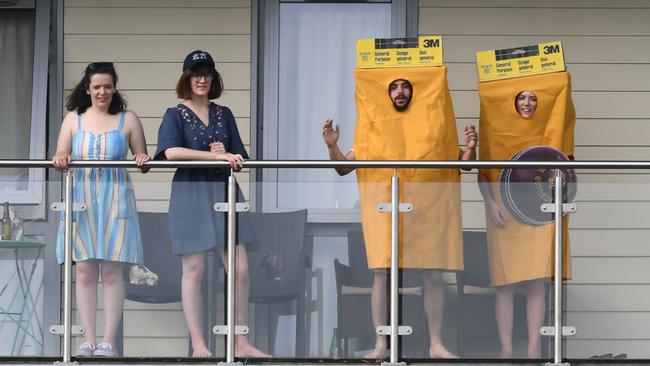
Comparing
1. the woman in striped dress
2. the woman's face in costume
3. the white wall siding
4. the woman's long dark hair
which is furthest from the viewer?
the white wall siding

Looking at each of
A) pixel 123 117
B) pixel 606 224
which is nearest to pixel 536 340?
pixel 606 224

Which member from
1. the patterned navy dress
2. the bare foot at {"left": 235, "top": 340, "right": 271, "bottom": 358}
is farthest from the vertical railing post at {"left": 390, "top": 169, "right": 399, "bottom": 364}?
the patterned navy dress

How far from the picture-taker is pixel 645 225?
8414 millimetres

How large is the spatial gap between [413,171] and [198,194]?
4.05ft

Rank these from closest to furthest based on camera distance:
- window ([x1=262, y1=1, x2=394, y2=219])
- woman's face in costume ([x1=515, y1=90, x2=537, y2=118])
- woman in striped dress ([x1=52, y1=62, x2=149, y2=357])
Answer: woman in striped dress ([x1=52, y1=62, x2=149, y2=357]) < woman's face in costume ([x1=515, y1=90, x2=537, y2=118]) < window ([x1=262, y1=1, x2=394, y2=219])

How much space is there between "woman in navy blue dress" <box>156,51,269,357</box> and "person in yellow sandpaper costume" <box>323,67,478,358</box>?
0.67 meters

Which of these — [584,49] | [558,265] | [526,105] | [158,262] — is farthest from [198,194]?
[584,49]

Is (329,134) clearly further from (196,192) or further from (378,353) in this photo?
(378,353)

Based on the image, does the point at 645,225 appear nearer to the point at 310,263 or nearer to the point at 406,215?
the point at 406,215

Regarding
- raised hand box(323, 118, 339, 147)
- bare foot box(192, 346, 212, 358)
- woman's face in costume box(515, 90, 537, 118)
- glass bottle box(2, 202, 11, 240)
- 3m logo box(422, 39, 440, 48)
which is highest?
3m logo box(422, 39, 440, 48)

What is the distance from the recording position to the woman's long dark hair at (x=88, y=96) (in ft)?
27.9

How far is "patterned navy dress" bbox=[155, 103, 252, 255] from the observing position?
8.38 m

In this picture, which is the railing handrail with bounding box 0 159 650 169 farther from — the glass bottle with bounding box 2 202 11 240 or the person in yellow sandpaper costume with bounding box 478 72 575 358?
the glass bottle with bounding box 2 202 11 240

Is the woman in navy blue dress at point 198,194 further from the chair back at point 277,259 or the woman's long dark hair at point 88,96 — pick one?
the woman's long dark hair at point 88,96
